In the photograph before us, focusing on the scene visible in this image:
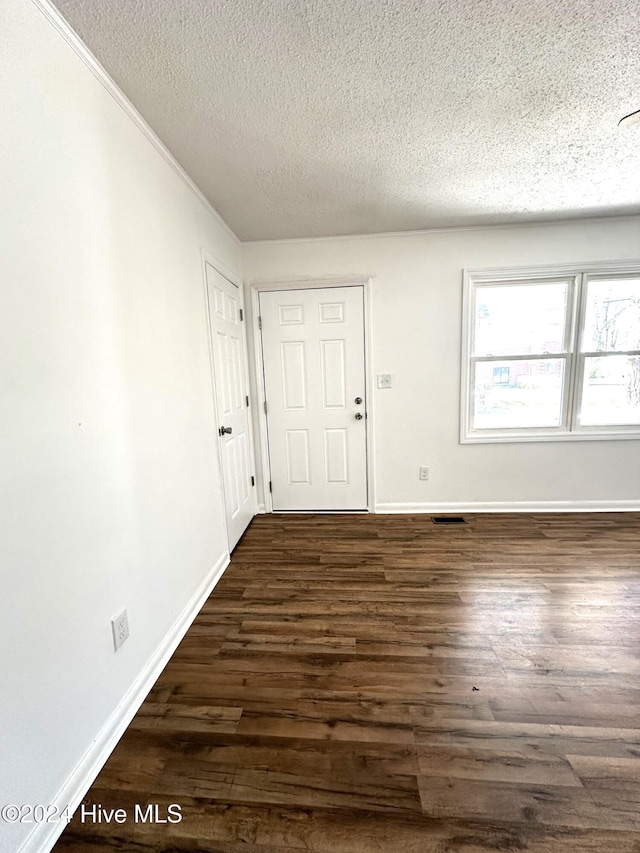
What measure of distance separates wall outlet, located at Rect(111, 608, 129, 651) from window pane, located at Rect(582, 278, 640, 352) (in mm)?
3654

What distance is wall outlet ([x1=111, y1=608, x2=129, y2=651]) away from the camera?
1257 mm

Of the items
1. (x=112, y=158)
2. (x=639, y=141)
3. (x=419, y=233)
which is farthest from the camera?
(x=419, y=233)

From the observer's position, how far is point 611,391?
9.70ft

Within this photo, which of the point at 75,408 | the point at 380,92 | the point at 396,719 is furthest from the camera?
the point at 380,92

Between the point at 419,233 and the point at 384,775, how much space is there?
10.8ft

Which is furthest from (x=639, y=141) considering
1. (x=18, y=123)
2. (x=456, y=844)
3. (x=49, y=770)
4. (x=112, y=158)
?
(x=49, y=770)

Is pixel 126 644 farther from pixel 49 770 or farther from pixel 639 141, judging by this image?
pixel 639 141

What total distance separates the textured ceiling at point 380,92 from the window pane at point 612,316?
776 mm

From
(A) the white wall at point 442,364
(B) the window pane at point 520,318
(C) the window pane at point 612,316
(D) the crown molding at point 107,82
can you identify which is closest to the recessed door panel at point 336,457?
(A) the white wall at point 442,364

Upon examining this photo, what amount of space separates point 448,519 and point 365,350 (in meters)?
1.64

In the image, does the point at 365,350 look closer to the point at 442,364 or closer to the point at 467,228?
the point at 442,364

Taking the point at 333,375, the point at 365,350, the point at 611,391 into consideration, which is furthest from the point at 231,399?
the point at 611,391

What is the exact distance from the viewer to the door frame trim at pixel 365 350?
115 inches

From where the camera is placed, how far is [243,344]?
118 inches
